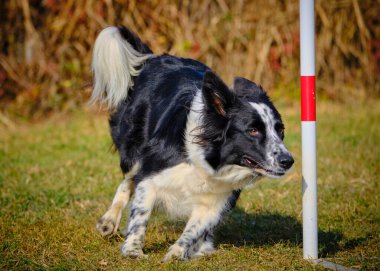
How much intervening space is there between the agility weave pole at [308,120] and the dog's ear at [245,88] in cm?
41

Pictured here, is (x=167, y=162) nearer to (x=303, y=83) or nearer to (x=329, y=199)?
(x=303, y=83)

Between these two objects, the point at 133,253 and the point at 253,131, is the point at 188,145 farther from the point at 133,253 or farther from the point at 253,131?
the point at 133,253

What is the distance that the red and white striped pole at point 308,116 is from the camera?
3.77 m

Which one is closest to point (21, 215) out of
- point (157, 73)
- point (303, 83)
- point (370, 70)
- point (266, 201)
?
point (157, 73)

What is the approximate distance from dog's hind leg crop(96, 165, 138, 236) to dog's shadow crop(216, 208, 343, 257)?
830 mm

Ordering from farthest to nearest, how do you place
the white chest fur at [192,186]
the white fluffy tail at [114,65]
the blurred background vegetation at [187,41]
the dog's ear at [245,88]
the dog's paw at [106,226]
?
1. the blurred background vegetation at [187,41]
2. the white fluffy tail at [114,65]
3. the dog's paw at [106,226]
4. the dog's ear at [245,88]
5. the white chest fur at [192,186]

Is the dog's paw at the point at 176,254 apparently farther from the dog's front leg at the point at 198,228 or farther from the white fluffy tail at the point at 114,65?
the white fluffy tail at the point at 114,65

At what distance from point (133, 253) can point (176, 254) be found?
1.01ft

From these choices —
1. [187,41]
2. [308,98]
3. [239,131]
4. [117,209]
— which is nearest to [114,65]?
[117,209]

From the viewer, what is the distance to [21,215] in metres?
5.25

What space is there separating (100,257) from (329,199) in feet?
8.58

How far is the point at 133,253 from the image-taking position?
13.7 feet

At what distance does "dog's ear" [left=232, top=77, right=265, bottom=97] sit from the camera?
4.16 meters

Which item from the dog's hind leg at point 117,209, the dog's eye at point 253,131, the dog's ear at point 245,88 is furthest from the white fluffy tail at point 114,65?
the dog's eye at point 253,131
